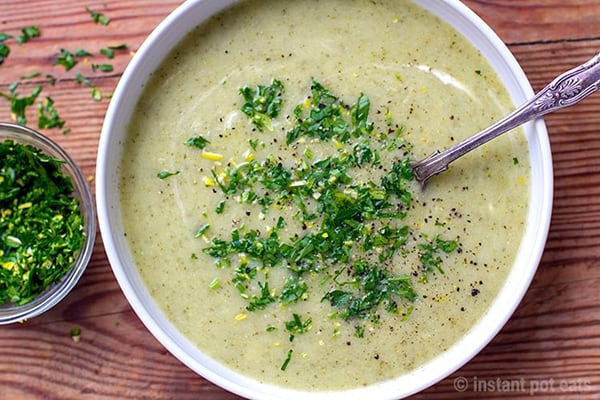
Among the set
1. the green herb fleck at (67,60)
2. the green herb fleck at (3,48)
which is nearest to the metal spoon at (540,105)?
the green herb fleck at (67,60)

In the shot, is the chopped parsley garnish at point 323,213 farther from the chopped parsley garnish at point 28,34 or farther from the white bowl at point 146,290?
the chopped parsley garnish at point 28,34

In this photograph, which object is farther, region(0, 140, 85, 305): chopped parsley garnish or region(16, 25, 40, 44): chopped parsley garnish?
region(16, 25, 40, 44): chopped parsley garnish

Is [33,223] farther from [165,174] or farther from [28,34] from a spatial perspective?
[28,34]

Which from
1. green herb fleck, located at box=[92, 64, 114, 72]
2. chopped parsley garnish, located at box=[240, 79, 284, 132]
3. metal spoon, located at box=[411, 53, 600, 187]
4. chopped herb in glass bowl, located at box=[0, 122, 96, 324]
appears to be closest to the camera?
metal spoon, located at box=[411, 53, 600, 187]

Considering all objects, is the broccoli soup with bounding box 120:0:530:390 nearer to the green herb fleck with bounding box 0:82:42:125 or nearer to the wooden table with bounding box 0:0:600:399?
the wooden table with bounding box 0:0:600:399

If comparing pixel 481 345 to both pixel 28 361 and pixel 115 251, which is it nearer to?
pixel 115 251

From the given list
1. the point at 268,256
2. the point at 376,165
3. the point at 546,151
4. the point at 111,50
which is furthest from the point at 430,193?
the point at 111,50

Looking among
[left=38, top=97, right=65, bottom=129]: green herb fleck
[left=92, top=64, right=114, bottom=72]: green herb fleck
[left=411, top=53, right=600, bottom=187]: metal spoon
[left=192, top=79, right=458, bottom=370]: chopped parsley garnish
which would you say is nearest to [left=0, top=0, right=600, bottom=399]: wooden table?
[left=92, top=64, right=114, bottom=72]: green herb fleck
